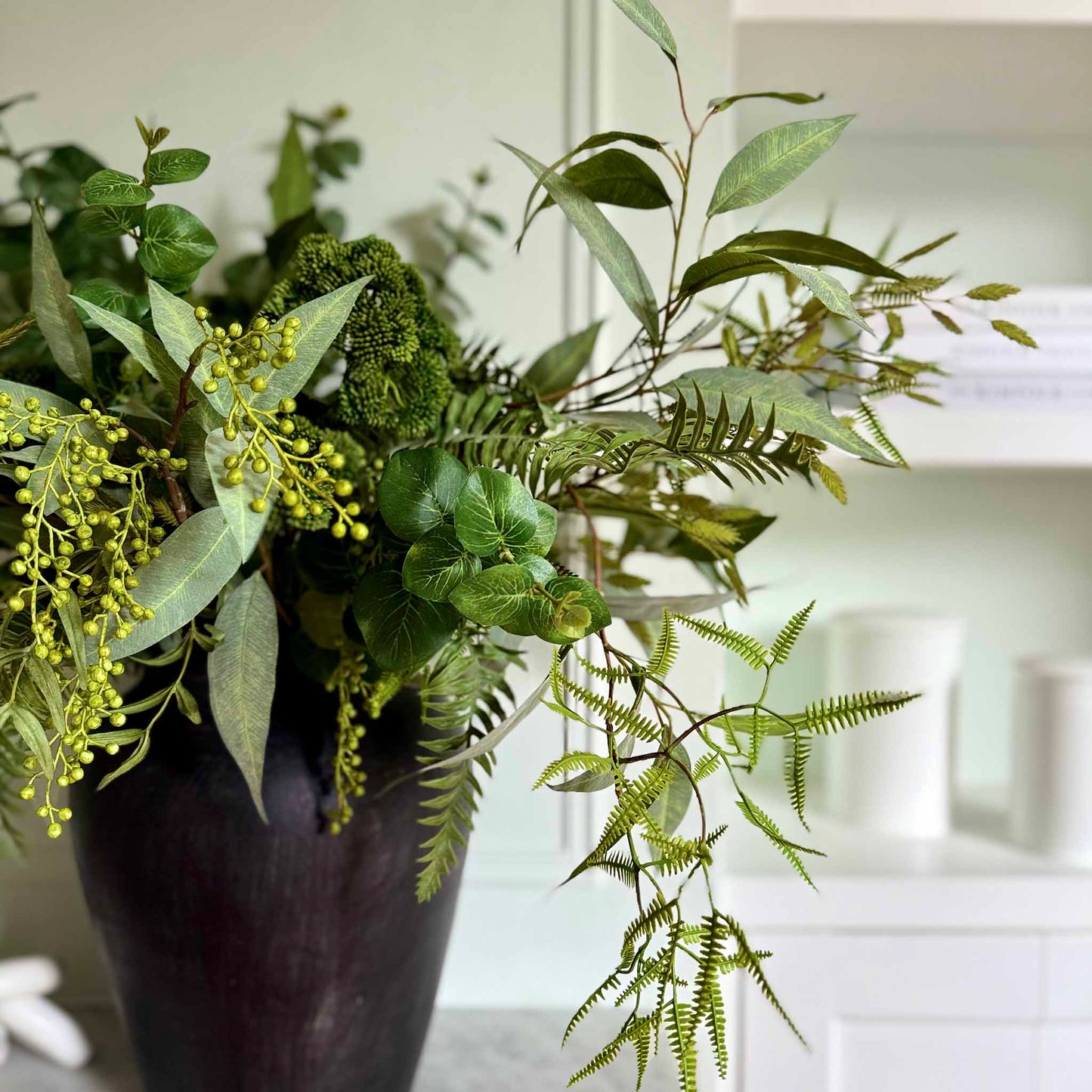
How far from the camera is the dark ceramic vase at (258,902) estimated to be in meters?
0.50

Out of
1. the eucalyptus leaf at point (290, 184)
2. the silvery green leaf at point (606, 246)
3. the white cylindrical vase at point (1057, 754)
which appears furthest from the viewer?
the white cylindrical vase at point (1057, 754)

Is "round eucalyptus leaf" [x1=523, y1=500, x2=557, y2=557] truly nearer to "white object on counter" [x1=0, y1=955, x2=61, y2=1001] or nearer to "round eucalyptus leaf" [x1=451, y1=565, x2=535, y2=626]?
"round eucalyptus leaf" [x1=451, y1=565, x2=535, y2=626]

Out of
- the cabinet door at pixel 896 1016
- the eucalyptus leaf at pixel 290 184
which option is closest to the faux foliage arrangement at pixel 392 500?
the eucalyptus leaf at pixel 290 184

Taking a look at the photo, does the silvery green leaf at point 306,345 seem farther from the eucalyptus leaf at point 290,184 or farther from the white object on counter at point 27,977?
the white object on counter at point 27,977

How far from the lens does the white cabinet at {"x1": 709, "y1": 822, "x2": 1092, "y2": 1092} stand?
85cm

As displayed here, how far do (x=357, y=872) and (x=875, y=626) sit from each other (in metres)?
0.59

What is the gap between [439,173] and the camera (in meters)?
0.83

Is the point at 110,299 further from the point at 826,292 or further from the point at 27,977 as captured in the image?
the point at 27,977

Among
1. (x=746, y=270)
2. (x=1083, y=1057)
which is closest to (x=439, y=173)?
(x=746, y=270)

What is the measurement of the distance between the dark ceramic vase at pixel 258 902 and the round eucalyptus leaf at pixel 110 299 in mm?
209

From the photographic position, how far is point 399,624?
0.40m

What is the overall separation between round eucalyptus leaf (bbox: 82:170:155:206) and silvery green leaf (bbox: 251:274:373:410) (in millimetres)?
75

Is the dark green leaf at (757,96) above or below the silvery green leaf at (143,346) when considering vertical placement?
above

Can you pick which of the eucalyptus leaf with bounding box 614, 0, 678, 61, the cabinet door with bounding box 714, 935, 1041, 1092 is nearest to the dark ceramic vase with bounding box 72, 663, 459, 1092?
the eucalyptus leaf with bounding box 614, 0, 678, 61
